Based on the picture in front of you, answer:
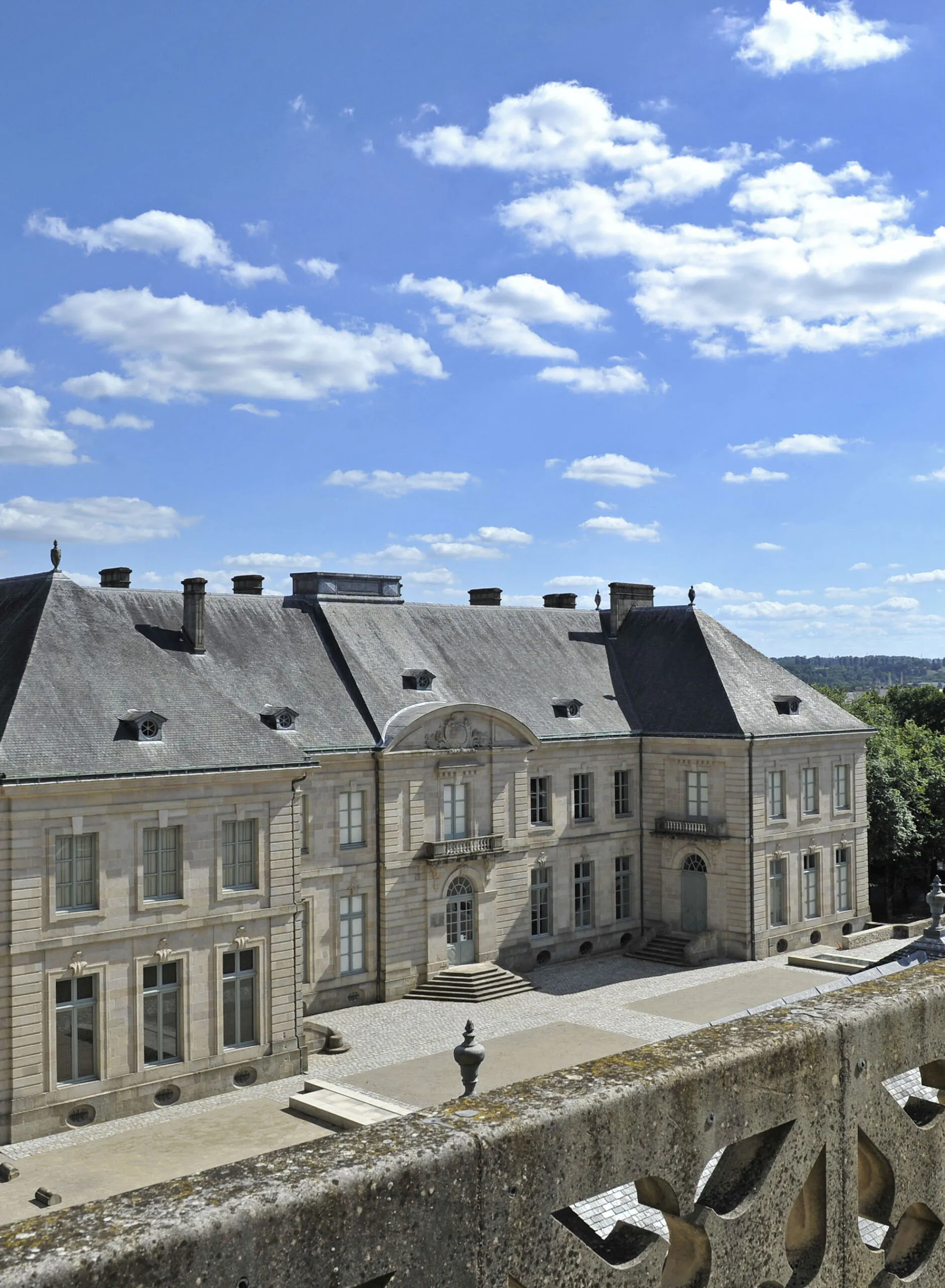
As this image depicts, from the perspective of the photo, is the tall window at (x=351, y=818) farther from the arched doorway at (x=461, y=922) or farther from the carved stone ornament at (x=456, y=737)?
the arched doorway at (x=461, y=922)

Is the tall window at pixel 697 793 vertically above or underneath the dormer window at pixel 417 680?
underneath

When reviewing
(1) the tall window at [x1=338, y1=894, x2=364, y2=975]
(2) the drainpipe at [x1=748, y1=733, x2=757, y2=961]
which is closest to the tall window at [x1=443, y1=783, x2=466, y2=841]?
(1) the tall window at [x1=338, y1=894, x2=364, y2=975]

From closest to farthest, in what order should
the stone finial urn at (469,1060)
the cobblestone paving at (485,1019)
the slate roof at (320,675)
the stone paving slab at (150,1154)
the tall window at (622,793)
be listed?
1. the stone finial urn at (469,1060)
2. the stone paving slab at (150,1154)
3. the cobblestone paving at (485,1019)
4. the slate roof at (320,675)
5. the tall window at (622,793)

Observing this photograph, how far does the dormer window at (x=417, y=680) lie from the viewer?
4284 centimetres

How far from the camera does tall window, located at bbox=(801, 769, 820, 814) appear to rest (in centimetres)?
4831

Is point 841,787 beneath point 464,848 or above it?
above

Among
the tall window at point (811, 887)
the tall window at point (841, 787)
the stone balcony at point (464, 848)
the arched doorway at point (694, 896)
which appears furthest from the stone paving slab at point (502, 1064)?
the tall window at point (841, 787)

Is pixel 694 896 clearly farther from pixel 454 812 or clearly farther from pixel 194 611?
pixel 194 611

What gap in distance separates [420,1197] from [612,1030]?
112 feet

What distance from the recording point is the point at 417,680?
4309cm

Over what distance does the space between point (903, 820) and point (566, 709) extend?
18750mm

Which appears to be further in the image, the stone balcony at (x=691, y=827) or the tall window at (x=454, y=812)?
the stone balcony at (x=691, y=827)

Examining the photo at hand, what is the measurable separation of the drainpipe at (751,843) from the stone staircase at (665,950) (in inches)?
102

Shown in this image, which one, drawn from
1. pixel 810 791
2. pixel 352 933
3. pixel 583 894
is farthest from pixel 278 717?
pixel 810 791
